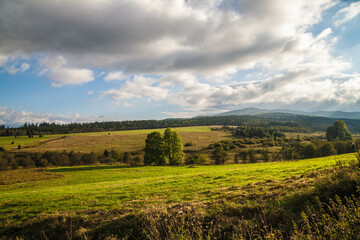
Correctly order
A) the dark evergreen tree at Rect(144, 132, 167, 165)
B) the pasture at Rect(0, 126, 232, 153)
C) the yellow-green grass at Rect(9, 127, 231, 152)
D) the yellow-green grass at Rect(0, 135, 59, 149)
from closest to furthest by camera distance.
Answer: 1. the dark evergreen tree at Rect(144, 132, 167, 165)
2. the pasture at Rect(0, 126, 232, 153)
3. the yellow-green grass at Rect(9, 127, 231, 152)
4. the yellow-green grass at Rect(0, 135, 59, 149)

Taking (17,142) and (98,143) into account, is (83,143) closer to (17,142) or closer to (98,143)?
(98,143)

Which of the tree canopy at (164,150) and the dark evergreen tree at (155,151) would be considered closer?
the dark evergreen tree at (155,151)

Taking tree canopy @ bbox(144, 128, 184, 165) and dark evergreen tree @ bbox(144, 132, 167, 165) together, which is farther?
tree canopy @ bbox(144, 128, 184, 165)

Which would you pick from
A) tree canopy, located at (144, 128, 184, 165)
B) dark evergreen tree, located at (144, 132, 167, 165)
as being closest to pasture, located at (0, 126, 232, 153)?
dark evergreen tree, located at (144, 132, 167, 165)

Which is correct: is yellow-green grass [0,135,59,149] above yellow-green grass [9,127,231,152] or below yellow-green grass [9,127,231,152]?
above

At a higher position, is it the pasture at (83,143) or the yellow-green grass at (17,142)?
the yellow-green grass at (17,142)

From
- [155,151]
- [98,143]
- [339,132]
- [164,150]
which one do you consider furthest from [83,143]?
[339,132]

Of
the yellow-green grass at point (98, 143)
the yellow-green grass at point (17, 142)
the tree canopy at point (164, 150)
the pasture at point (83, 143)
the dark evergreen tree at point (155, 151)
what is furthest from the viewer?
the yellow-green grass at point (17, 142)

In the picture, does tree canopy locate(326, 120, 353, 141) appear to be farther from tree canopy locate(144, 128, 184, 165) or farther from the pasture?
tree canopy locate(144, 128, 184, 165)

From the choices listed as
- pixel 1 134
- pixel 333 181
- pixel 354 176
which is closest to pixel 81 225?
pixel 333 181

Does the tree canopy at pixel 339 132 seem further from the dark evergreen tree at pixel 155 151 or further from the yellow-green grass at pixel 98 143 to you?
the dark evergreen tree at pixel 155 151

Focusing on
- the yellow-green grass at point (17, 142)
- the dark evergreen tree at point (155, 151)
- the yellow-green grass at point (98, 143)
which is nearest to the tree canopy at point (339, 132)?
the yellow-green grass at point (98, 143)

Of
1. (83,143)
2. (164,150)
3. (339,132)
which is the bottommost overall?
(339,132)

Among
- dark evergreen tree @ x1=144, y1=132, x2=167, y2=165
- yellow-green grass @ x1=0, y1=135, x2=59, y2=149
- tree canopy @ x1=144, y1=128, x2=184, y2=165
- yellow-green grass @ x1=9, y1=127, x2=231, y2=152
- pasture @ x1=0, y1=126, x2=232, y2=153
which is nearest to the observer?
dark evergreen tree @ x1=144, y1=132, x2=167, y2=165
